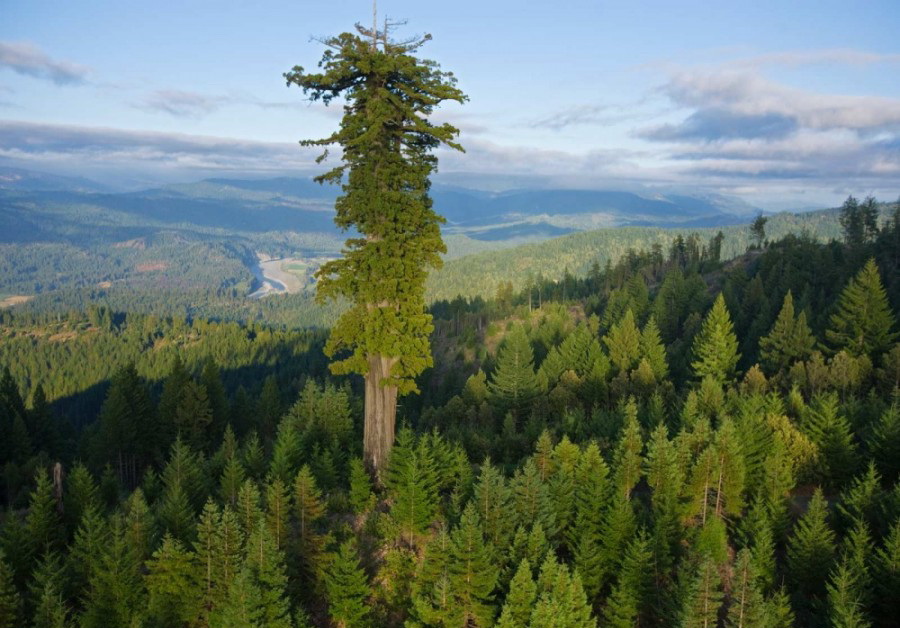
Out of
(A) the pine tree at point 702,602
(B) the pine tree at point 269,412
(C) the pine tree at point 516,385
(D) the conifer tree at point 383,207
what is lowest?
(B) the pine tree at point 269,412

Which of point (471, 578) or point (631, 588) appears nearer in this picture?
point (471, 578)

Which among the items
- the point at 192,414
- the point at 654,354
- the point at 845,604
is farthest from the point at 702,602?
the point at 654,354

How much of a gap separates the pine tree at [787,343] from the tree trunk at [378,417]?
4477 centimetres

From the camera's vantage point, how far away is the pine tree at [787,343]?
185ft

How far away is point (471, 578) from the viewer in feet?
54.5

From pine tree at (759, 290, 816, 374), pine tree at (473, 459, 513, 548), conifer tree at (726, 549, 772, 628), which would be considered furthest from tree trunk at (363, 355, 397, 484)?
pine tree at (759, 290, 816, 374)

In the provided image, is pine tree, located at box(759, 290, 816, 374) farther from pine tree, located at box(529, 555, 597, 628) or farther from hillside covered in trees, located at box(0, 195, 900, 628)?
pine tree, located at box(529, 555, 597, 628)

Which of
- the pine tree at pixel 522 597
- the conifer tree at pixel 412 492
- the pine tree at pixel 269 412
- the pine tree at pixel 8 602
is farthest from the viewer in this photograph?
the pine tree at pixel 269 412

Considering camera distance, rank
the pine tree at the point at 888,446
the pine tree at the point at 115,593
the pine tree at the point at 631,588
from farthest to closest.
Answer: the pine tree at the point at 888,446 → the pine tree at the point at 631,588 → the pine tree at the point at 115,593

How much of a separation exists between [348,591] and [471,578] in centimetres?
332

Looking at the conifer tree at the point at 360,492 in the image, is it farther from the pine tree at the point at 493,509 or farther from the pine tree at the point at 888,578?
the pine tree at the point at 888,578

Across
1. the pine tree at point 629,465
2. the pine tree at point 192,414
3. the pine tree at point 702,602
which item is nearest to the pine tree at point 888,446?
the pine tree at point 629,465

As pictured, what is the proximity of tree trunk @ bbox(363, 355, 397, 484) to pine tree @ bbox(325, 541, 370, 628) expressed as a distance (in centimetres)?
591

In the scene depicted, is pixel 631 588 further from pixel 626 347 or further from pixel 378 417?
pixel 626 347
